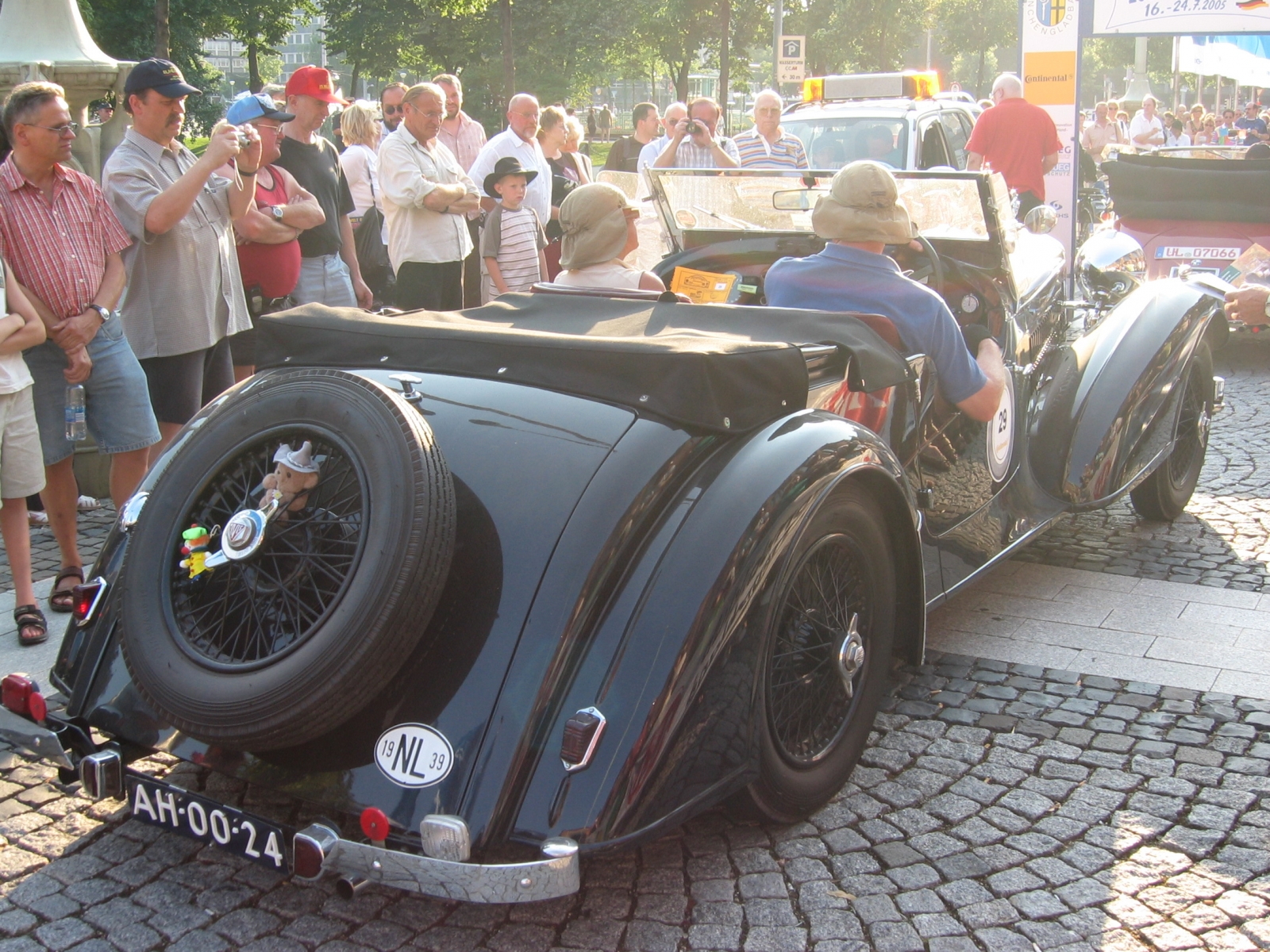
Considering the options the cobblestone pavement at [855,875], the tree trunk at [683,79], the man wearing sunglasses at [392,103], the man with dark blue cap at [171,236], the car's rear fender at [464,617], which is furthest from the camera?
the tree trunk at [683,79]

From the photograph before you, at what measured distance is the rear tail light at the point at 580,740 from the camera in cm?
237

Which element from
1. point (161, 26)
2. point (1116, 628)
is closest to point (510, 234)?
point (1116, 628)

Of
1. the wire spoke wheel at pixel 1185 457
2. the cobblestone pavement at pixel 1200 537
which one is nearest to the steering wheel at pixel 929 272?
the cobblestone pavement at pixel 1200 537

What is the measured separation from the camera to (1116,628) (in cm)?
433

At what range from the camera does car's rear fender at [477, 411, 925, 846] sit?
236cm

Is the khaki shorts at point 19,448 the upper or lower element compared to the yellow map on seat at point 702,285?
lower

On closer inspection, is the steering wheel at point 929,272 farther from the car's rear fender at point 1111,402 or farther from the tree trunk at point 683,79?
the tree trunk at point 683,79

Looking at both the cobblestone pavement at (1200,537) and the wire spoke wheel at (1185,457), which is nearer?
the cobblestone pavement at (1200,537)

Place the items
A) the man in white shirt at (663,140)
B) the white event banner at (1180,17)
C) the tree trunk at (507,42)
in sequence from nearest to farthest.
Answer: the man in white shirt at (663,140), the white event banner at (1180,17), the tree trunk at (507,42)

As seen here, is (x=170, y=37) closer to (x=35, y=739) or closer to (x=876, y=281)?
(x=876, y=281)

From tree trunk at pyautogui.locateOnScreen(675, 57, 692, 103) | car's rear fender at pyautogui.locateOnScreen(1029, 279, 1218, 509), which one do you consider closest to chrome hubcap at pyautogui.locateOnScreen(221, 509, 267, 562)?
car's rear fender at pyautogui.locateOnScreen(1029, 279, 1218, 509)

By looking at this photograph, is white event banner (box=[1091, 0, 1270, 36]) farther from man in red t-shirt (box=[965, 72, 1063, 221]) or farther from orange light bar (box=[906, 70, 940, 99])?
man in red t-shirt (box=[965, 72, 1063, 221])

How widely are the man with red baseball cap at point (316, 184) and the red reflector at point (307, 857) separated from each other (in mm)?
4467

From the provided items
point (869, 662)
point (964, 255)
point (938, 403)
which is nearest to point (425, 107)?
point (964, 255)
